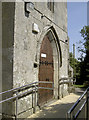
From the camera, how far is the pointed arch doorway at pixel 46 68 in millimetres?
4985

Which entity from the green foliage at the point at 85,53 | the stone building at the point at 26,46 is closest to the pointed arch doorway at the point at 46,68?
the stone building at the point at 26,46

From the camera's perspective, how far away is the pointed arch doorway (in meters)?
4.99

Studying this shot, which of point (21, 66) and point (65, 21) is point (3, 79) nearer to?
point (21, 66)

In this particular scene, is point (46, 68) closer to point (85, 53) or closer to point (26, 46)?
point (26, 46)

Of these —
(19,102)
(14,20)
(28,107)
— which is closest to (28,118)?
(28,107)

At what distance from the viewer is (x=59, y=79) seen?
618cm

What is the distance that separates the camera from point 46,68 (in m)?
5.45

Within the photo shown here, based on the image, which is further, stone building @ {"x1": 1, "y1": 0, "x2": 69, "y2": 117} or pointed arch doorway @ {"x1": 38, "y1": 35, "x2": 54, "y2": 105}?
pointed arch doorway @ {"x1": 38, "y1": 35, "x2": 54, "y2": 105}

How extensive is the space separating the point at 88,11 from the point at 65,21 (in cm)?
209

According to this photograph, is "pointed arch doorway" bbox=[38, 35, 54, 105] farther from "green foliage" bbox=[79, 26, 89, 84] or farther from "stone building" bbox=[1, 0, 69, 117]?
"green foliage" bbox=[79, 26, 89, 84]

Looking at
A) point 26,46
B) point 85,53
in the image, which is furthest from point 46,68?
point 85,53

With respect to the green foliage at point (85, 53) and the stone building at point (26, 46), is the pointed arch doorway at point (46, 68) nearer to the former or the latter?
the stone building at point (26, 46)

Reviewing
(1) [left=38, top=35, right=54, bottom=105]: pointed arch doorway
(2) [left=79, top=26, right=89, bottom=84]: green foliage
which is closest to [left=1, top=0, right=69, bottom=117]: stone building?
(1) [left=38, top=35, right=54, bottom=105]: pointed arch doorway

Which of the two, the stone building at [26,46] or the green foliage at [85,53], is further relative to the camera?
the green foliage at [85,53]
